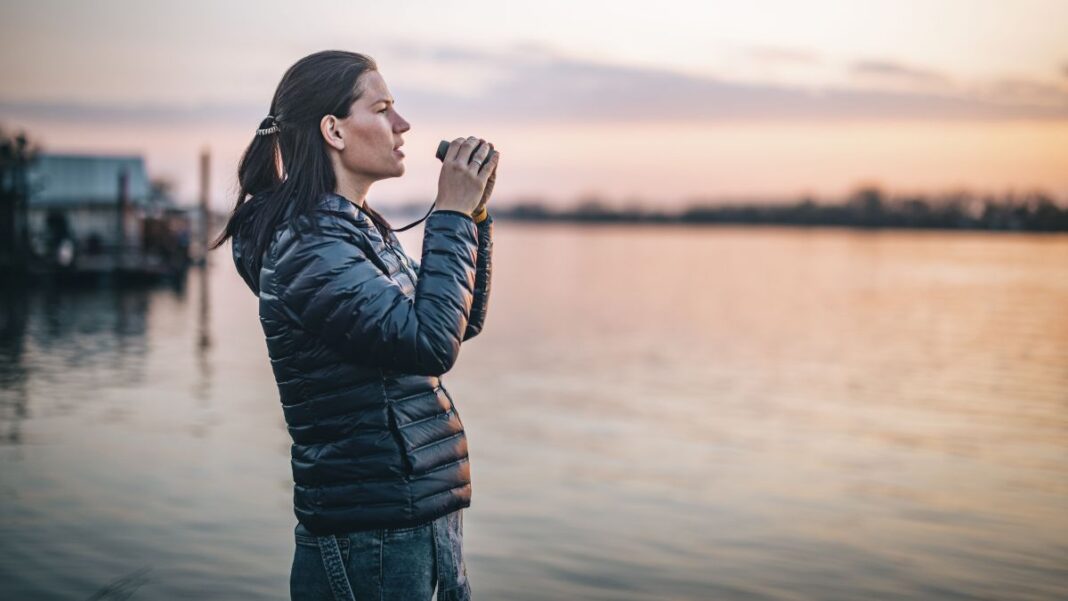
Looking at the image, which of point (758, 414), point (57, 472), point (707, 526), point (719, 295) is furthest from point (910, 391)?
point (719, 295)

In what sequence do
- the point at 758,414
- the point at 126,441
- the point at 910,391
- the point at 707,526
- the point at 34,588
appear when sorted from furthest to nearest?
the point at 910,391 → the point at 758,414 → the point at 126,441 → the point at 707,526 → the point at 34,588

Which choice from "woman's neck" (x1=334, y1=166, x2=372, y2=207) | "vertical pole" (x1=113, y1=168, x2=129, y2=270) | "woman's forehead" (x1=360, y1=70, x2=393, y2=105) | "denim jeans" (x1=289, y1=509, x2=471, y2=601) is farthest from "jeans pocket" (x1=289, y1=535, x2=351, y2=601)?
"vertical pole" (x1=113, y1=168, x2=129, y2=270)

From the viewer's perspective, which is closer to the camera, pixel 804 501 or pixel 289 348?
pixel 289 348

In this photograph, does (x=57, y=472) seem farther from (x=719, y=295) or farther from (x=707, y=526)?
(x=719, y=295)

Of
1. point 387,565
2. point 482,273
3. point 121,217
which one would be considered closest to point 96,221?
point 121,217

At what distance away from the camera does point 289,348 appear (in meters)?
2.59

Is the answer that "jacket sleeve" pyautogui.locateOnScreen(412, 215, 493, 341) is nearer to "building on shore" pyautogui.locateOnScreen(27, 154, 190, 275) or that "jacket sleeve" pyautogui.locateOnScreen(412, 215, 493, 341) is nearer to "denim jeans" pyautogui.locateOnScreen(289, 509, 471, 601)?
"denim jeans" pyautogui.locateOnScreen(289, 509, 471, 601)

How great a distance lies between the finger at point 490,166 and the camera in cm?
257

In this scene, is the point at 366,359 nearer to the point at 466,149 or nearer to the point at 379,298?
the point at 379,298

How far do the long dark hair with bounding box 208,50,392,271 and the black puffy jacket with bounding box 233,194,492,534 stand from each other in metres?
0.05

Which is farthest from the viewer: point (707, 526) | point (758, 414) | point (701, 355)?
point (701, 355)

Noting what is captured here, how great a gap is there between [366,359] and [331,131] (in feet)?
1.82

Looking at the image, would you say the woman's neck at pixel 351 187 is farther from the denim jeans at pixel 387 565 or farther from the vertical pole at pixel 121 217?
the vertical pole at pixel 121 217

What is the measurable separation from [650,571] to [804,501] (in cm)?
324
